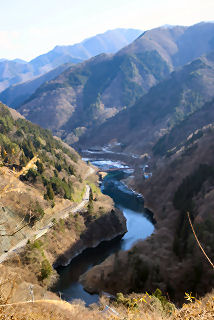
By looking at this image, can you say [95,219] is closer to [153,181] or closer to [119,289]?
[119,289]

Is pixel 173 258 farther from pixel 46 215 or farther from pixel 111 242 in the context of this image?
pixel 46 215

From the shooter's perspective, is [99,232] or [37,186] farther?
[37,186]

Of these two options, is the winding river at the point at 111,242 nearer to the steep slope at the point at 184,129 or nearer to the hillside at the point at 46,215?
the hillside at the point at 46,215

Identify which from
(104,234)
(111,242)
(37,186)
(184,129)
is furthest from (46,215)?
(184,129)

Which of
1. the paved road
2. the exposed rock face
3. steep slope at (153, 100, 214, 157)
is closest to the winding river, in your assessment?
the exposed rock face

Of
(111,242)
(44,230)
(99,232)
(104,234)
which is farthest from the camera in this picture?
(104,234)

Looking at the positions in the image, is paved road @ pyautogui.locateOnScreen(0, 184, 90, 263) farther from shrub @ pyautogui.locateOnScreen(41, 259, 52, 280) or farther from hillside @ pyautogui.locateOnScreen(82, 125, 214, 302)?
hillside @ pyautogui.locateOnScreen(82, 125, 214, 302)

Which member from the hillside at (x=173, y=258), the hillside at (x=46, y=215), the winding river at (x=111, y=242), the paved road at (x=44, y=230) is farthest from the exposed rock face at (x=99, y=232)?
the hillside at (x=173, y=258)
